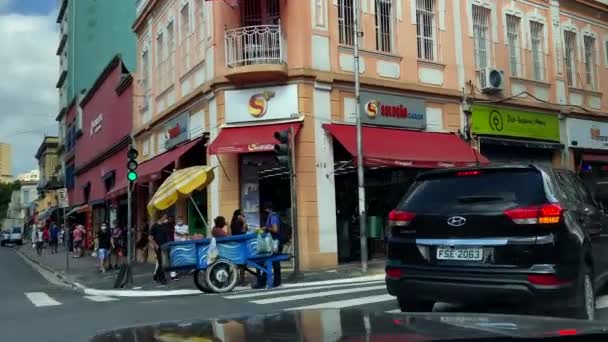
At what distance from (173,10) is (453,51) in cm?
956

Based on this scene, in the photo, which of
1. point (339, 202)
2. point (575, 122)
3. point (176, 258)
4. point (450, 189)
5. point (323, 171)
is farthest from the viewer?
point (575, 122)

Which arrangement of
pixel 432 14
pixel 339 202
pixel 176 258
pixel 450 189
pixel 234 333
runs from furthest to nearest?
pixel 432 14 < pixel 339 202 < pixel 176 258 < pixel 450 189 < pixel 234 333

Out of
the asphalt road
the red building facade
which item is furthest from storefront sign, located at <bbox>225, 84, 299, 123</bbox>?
the red building facade

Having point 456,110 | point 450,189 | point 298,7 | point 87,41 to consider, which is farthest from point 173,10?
point 87,41

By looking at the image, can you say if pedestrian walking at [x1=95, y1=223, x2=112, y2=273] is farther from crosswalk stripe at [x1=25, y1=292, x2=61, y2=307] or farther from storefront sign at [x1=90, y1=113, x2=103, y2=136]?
storefront sign at [x1=90, y1=113, x2=103, y2=136]

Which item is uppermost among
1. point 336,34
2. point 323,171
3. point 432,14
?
point 432,14

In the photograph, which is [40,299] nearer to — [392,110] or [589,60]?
[392,110]

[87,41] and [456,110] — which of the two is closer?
[456,110]

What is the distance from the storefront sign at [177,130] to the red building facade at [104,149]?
4.73 m

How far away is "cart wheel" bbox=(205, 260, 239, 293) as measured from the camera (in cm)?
1180

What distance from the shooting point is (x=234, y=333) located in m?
2.91

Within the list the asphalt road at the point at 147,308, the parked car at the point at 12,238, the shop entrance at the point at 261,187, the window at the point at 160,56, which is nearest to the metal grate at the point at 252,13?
the shop entrance at the point at 261,187

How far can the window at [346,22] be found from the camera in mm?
17453

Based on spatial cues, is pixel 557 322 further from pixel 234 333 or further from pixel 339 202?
pixel 339 202
